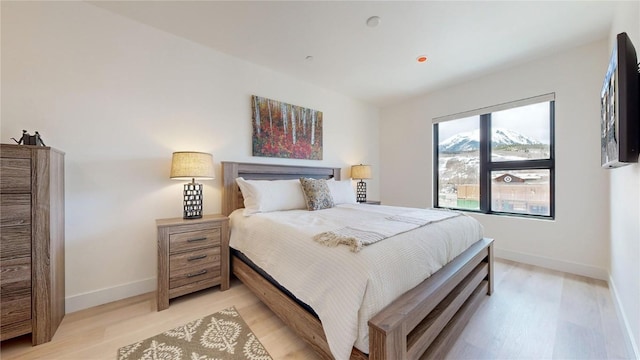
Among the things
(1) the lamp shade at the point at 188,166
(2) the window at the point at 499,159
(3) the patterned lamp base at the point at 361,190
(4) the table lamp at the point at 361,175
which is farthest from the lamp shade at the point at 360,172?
(1) the lamp shade at the point at 188,166

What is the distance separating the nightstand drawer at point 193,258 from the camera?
1.92m

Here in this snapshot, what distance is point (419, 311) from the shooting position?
1.18 meters

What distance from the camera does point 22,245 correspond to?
142 cm

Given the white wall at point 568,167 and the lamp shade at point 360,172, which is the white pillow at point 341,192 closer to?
the lamp shade at point 360,172

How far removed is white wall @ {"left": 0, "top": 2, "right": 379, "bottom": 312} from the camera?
175cm

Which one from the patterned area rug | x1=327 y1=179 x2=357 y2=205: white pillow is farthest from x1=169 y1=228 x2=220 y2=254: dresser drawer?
x1=327 y1=179 x2=357 y2=205: white pillow

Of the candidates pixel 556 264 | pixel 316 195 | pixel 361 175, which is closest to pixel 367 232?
pixel 316 195

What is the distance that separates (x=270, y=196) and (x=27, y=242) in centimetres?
165

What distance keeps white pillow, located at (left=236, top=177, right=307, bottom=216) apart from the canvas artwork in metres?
0.59

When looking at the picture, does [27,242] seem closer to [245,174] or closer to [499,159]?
[245,174]

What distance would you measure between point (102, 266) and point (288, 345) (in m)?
1.79

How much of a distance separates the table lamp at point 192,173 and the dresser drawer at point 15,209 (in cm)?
84

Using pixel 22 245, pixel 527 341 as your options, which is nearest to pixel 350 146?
pixel 527 341

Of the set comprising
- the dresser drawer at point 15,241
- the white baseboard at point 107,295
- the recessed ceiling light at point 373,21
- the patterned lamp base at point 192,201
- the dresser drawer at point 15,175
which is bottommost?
the white baseboard at point 107,295
